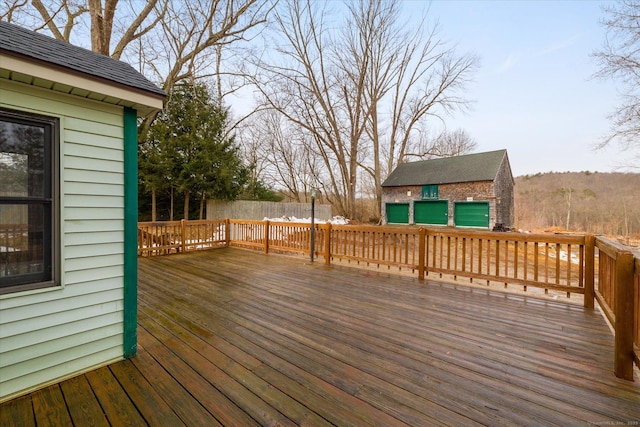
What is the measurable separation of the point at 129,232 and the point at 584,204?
28.7m

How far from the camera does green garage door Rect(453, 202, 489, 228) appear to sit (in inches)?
634

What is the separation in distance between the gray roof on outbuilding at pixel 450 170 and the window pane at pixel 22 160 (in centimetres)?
1865

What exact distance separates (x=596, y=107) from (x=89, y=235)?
1647 cm

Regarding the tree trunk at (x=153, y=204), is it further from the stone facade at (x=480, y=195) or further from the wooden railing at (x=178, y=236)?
the stone facade at (x=480, y=195)

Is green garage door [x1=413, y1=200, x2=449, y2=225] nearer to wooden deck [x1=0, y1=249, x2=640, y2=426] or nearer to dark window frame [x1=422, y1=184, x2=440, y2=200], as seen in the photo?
dark window frame [x1=422, y1=184, x2=440, y2=200]

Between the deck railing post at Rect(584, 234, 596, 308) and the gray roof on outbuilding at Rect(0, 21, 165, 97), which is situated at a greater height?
the gray roof on outbuilding at Rect(0, 21, 165, 97)

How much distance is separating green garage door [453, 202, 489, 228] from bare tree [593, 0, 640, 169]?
20.6 ft

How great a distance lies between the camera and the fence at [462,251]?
1.99 m

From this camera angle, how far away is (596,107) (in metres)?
10.9

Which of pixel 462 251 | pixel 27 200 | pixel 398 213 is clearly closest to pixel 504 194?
pixel 398 213

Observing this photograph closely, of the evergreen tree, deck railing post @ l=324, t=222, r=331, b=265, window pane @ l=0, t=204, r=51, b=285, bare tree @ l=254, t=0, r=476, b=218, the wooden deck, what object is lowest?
the wooden deck

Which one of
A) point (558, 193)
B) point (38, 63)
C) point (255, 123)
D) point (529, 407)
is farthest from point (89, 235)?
point (558, 193)

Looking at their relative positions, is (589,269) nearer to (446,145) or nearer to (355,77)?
(355,77)

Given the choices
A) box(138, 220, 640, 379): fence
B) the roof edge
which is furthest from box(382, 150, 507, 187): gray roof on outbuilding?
the roof edge
